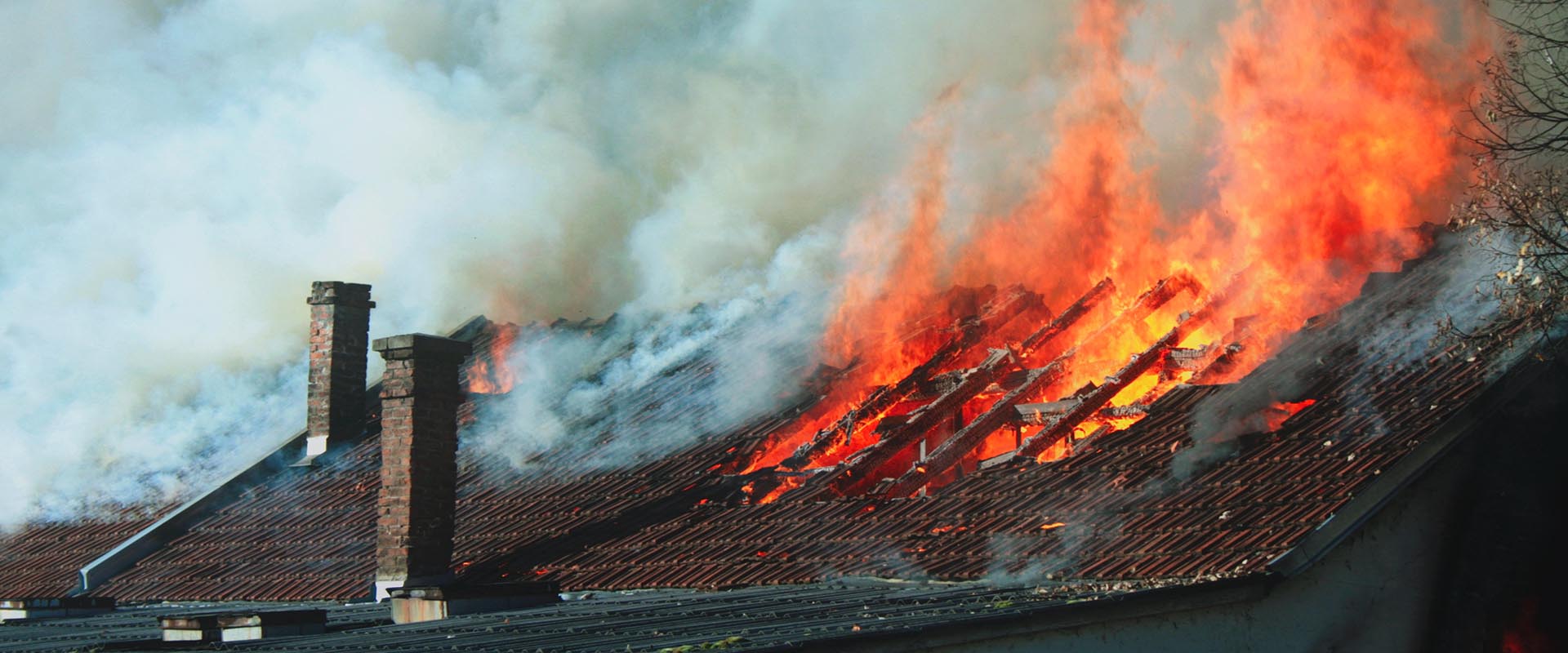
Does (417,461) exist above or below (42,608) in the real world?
above

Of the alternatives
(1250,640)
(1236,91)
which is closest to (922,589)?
(1250,640)

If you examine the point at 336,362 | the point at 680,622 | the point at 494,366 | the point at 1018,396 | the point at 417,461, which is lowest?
the point at 680,622

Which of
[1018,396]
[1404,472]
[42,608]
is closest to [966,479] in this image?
[1018,396]

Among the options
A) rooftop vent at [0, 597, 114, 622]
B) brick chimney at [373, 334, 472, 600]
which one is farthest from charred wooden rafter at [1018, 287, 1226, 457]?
rooftop vent at [0, 597, 114, 622]

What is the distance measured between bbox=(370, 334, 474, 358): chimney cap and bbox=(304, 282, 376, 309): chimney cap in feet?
14.7

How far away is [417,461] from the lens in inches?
604

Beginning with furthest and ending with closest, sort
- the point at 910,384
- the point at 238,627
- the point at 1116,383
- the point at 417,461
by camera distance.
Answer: the point at 910,384 → the point at 417,461 → the point at 1116,383 → the point at 238,627

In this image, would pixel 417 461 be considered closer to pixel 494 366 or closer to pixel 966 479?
pixel 966 479

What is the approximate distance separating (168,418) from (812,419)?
11.8 metres

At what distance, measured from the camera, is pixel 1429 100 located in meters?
16.1

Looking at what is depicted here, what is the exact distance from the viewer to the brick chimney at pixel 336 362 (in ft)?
66.2

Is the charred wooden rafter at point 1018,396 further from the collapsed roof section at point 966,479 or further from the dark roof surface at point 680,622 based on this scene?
the dark roof surface at point 680,622

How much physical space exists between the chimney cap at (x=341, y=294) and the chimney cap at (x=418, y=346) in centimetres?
447

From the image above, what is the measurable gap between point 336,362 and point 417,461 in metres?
5.43
